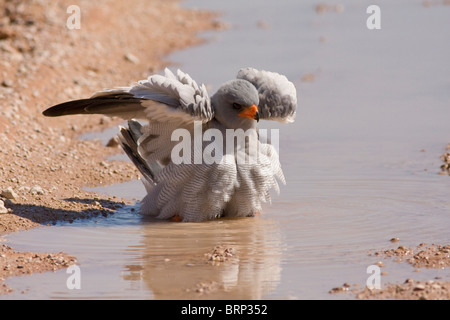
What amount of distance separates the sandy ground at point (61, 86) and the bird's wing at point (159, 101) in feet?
3.63

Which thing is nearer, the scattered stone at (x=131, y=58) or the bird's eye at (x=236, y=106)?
the bird's eye at (x=236, y=106)

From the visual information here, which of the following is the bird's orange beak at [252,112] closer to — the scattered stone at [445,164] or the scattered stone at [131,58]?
the scattered stone at [445,164]

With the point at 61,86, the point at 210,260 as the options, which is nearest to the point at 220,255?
the point at 210,260

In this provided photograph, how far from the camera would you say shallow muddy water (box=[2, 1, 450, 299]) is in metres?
6.41

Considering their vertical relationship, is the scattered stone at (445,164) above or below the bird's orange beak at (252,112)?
below

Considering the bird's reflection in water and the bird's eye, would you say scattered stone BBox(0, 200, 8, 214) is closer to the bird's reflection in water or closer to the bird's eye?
the bird's reflection in water

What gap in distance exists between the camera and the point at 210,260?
22.6 ft

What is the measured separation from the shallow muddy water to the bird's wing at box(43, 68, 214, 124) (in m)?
1.08

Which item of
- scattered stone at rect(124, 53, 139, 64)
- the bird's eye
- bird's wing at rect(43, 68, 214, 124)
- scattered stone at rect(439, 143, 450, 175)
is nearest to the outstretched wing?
bird's wing at rect(43, 68, 214, 124)

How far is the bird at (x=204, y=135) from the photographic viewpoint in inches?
310

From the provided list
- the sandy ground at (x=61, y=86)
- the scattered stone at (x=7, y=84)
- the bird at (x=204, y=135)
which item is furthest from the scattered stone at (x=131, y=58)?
the bird at (x=204, y=135)

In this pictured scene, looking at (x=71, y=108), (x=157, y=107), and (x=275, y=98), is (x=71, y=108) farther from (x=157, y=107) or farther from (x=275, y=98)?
(x=275, y=98)

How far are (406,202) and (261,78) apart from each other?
196cm

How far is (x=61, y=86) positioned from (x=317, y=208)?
21.0 feet
